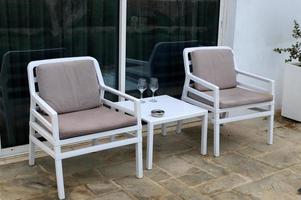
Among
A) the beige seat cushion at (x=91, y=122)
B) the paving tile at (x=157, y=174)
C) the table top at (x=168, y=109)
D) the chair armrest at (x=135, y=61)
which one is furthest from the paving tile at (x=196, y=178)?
the chair armrest at (x=135, y=61)

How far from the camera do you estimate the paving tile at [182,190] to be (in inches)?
114

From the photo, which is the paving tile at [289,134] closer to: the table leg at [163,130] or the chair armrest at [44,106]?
the table leg at [163,130]

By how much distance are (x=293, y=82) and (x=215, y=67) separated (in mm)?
1090

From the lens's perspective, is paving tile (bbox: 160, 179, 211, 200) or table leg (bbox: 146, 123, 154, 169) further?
table leg (bbox: 146, 123, 154, 169)

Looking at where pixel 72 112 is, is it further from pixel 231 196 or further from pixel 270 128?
pixel 270 128

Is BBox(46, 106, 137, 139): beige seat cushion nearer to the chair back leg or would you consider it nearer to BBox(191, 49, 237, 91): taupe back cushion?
the chair back leg

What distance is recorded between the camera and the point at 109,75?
12.5 ft

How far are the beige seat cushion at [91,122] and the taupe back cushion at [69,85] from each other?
0.25 feet

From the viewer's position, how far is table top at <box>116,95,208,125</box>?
3.24 m

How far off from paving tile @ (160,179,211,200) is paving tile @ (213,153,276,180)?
1.67 ft

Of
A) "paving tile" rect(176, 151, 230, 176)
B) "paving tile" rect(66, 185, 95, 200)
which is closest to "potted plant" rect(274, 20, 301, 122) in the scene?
"paving tile" rect(176, 151, 230, 176)

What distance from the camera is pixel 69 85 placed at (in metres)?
3.16

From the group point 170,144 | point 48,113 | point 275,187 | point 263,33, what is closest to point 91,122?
point 48,113

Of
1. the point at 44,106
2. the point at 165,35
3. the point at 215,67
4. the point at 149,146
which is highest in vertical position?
the point at 165,35
